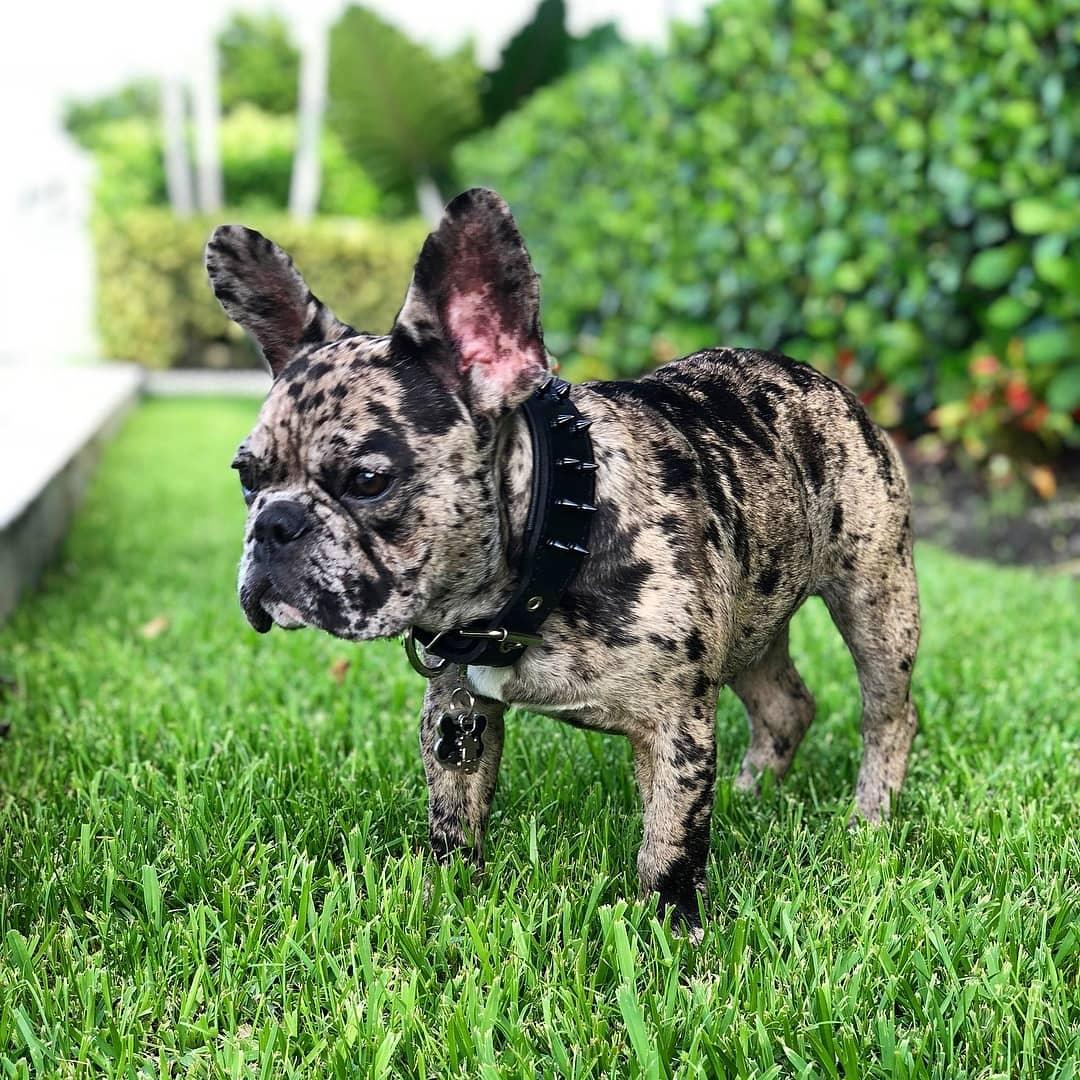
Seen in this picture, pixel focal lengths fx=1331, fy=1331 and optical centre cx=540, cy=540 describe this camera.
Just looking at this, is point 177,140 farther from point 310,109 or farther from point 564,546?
point 564,546

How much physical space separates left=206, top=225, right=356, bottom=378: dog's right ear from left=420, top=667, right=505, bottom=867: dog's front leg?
75 centimetres

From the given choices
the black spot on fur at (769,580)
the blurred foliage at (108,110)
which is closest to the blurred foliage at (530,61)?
the black spot on fur at (769,580)

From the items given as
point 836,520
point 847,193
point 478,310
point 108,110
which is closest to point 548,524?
point 478,310

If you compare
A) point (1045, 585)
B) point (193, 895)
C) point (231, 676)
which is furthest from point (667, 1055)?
point (1045, 585)

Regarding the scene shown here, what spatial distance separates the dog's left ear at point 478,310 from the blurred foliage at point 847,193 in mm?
4330

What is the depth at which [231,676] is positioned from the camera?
440cm

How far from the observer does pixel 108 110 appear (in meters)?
52.7

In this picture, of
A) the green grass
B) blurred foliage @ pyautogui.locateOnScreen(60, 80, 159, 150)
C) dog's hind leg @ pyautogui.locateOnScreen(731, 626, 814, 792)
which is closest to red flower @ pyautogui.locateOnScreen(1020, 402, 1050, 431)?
the green grass

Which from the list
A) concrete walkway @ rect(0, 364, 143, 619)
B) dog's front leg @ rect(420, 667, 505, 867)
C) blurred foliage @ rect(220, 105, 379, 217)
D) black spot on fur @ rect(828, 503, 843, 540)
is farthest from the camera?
blurred foliage @ rect(220, 105, 379, 217)

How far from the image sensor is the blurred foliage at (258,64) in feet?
152

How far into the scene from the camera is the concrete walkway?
18.2 feet

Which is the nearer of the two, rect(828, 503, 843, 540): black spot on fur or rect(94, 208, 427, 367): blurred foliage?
rect(828, 503, 843, 540): black spot on fur

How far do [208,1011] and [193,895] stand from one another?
47cm

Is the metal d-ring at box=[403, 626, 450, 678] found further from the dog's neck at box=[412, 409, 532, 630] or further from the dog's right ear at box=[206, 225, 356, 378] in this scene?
the dog's right ear at box=[206, 225, 356, 378]
